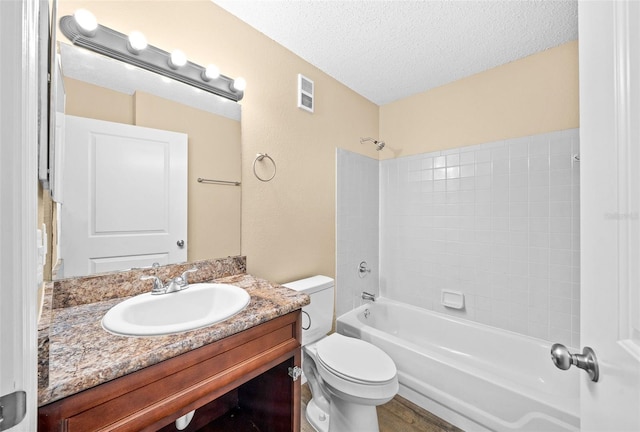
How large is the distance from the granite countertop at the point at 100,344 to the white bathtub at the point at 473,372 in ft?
3.73

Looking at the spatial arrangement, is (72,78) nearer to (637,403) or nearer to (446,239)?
(637,403)

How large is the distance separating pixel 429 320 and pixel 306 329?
3.97ft

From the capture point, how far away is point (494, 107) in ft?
6.46

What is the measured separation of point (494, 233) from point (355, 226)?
1.09 metres

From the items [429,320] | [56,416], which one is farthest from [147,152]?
[429,320]

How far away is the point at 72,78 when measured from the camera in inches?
39.4

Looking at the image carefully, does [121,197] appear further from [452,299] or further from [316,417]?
[452,299]

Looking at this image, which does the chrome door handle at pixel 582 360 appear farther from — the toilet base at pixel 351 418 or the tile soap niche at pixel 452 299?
the tile soap niche at pixel 452 299

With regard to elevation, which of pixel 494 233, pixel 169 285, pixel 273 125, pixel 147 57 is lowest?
pixel 169 285

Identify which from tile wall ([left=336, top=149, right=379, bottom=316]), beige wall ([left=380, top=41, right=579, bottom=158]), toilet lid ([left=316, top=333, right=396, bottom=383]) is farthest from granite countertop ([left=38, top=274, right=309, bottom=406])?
beige wall ([left=380, top=41, right=579, bottom=158])

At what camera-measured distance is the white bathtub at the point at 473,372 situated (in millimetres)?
1288

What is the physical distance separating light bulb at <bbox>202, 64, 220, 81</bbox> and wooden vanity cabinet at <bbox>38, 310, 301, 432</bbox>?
1260 millimetres

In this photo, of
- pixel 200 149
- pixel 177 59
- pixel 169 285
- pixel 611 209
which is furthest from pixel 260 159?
pixel 611 209

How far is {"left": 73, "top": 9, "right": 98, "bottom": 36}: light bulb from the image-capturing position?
99 centimetres
